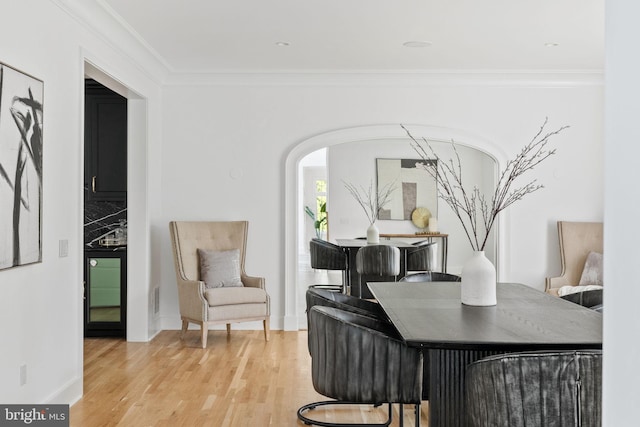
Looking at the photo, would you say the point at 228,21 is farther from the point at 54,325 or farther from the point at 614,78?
the point at 614,78

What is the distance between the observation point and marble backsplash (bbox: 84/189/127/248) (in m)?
6.98

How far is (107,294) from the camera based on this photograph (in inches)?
258

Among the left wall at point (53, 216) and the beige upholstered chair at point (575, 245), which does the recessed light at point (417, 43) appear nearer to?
the left wall at point (53, 216)

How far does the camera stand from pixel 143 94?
248 inches

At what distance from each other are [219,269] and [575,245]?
3726 millimetres

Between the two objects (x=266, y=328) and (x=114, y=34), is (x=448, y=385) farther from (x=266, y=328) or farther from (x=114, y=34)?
(x=266, y=328)

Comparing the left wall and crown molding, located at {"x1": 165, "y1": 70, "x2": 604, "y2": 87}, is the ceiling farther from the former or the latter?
the left wall

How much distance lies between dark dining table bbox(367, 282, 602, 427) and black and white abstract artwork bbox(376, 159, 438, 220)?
26.3ft

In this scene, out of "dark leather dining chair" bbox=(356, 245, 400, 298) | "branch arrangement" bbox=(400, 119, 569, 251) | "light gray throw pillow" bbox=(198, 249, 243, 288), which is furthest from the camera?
"light gray throw pillow" bbox=(198, 249, 243, 288)

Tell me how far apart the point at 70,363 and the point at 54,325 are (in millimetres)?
405

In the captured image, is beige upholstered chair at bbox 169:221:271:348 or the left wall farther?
beige upholstered chair at bbox 169:221:271:348

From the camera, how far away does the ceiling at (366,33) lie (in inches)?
186

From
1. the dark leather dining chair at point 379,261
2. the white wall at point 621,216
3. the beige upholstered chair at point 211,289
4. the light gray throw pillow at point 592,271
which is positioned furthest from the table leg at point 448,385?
the light gray throw pillow at point 592,271

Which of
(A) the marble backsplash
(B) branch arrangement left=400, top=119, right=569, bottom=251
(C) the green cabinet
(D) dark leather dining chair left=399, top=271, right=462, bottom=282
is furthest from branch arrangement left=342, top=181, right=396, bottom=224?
(D) dark leather dining chair left=399, top=271, right=462, bottom=282
